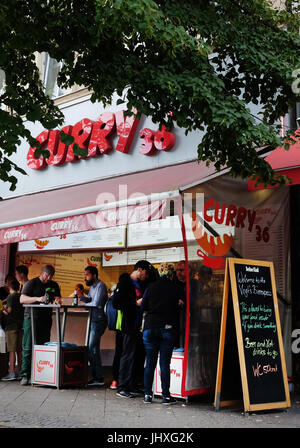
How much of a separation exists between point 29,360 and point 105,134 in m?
4.65

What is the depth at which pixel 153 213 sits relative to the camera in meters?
7.95

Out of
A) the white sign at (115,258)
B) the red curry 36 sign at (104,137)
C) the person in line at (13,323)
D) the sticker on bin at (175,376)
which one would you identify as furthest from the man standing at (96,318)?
the white sign at (115,258)

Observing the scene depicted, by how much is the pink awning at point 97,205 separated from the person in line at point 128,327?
0.85 m

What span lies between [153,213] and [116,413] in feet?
8.29

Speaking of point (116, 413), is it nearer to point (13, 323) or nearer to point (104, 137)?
point (13, 323)

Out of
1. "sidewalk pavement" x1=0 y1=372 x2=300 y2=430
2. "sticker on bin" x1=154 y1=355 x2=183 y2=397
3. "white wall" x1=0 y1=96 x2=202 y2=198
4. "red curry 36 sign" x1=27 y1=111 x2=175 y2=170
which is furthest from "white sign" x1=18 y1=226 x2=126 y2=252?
"sticker on bin" x1=154 y1=355 x2=183 y2=397

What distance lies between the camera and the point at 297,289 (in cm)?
932

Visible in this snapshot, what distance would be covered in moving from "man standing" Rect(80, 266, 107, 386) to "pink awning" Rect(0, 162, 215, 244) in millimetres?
998

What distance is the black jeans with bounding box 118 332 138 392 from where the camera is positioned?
8.25 m

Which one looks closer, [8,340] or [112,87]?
[112,87]

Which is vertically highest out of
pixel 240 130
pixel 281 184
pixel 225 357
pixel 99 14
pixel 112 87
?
pixel 99 14

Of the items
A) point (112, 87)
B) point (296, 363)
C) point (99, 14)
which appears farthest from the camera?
point (296, 363)
